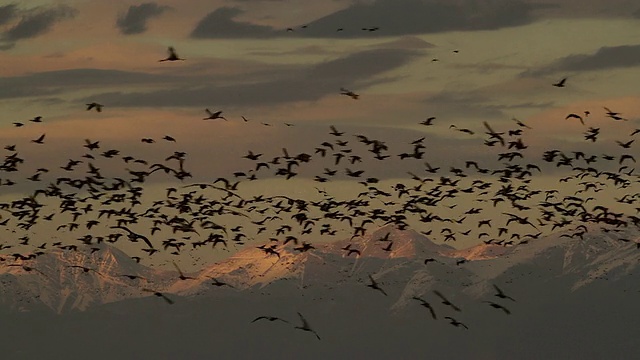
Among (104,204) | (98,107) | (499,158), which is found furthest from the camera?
(104,204)

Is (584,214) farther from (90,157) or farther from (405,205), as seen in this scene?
(90,157)

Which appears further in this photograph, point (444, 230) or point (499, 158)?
point (444, 230)

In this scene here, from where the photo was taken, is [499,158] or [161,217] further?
[161,217]

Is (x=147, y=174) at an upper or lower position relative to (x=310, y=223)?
upper

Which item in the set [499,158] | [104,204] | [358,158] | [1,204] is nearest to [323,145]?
[358,158]

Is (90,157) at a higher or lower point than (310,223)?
higher

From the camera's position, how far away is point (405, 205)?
325ft

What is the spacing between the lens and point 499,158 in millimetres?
89312

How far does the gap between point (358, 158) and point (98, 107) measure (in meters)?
15.9

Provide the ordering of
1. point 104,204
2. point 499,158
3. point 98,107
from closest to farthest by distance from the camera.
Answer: point 98,107
point 499,158
point 104,204

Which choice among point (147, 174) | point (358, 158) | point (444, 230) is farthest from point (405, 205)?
point (147, 174)

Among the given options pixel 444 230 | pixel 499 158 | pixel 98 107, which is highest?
pixel 98 107

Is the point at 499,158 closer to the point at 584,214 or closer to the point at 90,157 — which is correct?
the point at 584,214

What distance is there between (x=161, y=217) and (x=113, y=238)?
351 centimetres
